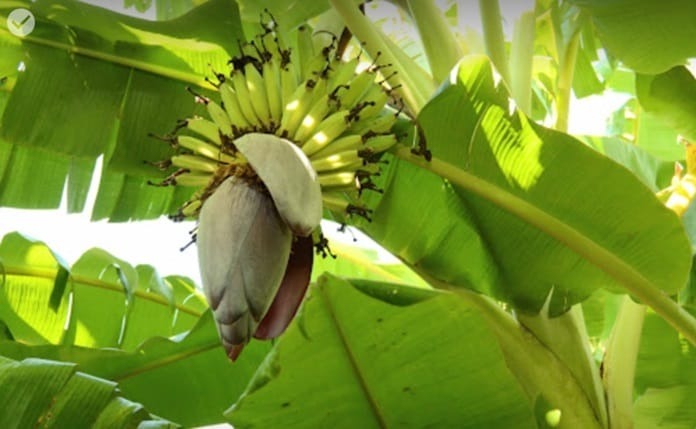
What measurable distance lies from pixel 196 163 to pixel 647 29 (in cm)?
72

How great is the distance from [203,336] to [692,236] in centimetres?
80

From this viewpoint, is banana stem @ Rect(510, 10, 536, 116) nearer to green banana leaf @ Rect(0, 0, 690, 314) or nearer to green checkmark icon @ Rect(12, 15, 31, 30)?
green banana leaf @ Rect(0, 0, 690, 314)

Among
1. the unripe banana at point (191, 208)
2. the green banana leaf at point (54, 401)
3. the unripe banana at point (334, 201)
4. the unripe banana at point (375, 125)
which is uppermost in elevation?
the unripe banana at point (375, 125)

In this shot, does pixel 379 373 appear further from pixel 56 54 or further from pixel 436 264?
pixel 56 54

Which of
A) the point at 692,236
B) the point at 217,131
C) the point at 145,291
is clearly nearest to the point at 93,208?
the point at 145,291

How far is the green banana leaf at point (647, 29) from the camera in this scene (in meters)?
1.19

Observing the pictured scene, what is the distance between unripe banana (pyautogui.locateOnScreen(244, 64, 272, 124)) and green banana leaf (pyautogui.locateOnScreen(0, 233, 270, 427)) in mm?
331

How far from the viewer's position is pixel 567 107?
135 centimetres

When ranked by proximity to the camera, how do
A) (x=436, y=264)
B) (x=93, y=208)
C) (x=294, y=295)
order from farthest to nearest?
(x=93, y=208)
(x=436, y=264)
(x=294, y=295)

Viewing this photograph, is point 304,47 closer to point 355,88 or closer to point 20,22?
point 355,88

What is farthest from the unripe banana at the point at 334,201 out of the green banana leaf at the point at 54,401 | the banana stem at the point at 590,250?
the green banana leaf at the point at 54,401

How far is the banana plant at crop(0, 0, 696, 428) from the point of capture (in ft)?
2.67

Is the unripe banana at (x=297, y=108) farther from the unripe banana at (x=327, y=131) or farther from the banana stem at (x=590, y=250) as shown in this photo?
the banana stem at (x=590, y=250)

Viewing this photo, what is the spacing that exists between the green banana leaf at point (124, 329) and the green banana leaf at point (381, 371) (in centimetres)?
37
